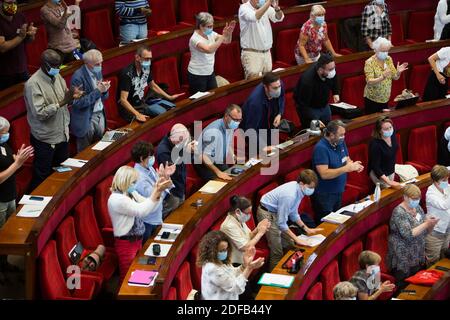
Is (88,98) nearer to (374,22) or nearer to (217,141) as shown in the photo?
(217,141)

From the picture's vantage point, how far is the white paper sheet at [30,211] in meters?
5.54

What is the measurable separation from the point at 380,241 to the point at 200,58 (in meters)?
1.96

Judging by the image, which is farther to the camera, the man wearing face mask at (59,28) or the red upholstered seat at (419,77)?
the red upholstered seat at (419,77)

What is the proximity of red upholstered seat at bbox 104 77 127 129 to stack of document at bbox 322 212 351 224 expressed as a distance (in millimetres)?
1665

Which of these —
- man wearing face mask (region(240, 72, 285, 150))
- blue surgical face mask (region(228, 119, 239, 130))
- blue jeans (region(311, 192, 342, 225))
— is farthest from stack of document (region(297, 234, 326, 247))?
man wearing face mask (region(240, 72, 285, 150))

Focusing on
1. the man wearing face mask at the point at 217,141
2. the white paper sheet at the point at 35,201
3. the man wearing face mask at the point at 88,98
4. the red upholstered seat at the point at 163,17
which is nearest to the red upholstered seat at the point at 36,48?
the man wearing face mask at the point at 88,98

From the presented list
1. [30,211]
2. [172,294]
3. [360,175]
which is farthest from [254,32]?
[172,294]

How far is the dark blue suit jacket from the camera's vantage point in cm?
640

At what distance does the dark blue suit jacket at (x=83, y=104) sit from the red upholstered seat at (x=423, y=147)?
8.38 ft

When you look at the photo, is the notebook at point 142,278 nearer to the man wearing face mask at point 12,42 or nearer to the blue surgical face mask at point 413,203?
the blue surgical face mask at point 413,203

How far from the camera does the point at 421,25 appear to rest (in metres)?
9.68

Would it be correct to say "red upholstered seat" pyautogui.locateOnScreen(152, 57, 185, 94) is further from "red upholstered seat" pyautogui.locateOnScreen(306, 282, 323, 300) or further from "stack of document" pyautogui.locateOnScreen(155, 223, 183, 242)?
"red upholstered seat" pyautogui.locateOnScreen(306, 282, 323, 300)
